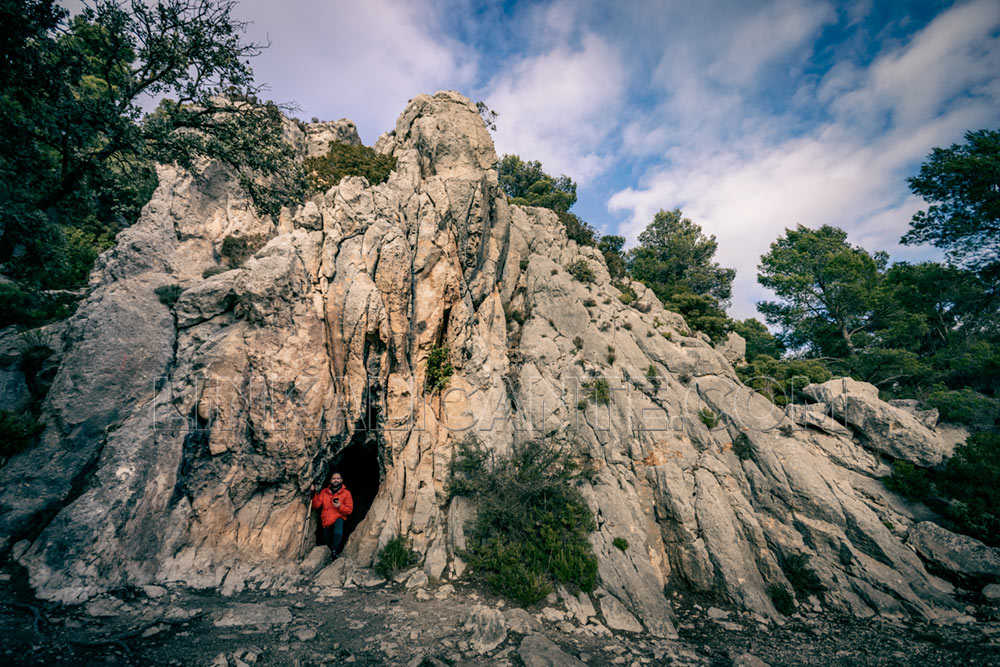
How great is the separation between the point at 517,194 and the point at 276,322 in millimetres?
29827

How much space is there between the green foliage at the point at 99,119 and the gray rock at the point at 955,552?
2228 centimetres

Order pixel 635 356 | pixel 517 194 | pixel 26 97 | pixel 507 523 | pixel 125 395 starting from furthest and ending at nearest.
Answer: pixel 517 194 < pixel 635 356 < pixel 507 523 < pixel 125 395 < pixel 26 97

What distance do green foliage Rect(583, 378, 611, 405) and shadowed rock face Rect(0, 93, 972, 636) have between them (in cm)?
41

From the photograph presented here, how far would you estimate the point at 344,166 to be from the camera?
14.4 m

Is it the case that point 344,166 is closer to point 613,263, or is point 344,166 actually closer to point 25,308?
point 25,308

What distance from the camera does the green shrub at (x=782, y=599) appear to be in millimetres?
9641

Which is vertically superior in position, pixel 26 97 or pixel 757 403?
pixel 26 97

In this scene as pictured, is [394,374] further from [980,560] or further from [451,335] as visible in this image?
[980,560]

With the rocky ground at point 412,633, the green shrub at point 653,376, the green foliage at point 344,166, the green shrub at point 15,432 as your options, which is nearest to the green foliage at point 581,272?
the green shrub at point 653,376

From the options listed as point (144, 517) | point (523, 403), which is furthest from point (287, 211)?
point (523, 403)

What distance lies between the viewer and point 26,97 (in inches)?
289

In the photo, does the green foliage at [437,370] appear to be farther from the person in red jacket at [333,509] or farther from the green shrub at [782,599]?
the green shrub at [782,599]

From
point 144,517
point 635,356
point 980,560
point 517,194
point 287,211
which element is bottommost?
point 980,560

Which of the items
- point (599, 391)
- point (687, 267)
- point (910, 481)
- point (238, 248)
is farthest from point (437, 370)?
point (687, 267)
